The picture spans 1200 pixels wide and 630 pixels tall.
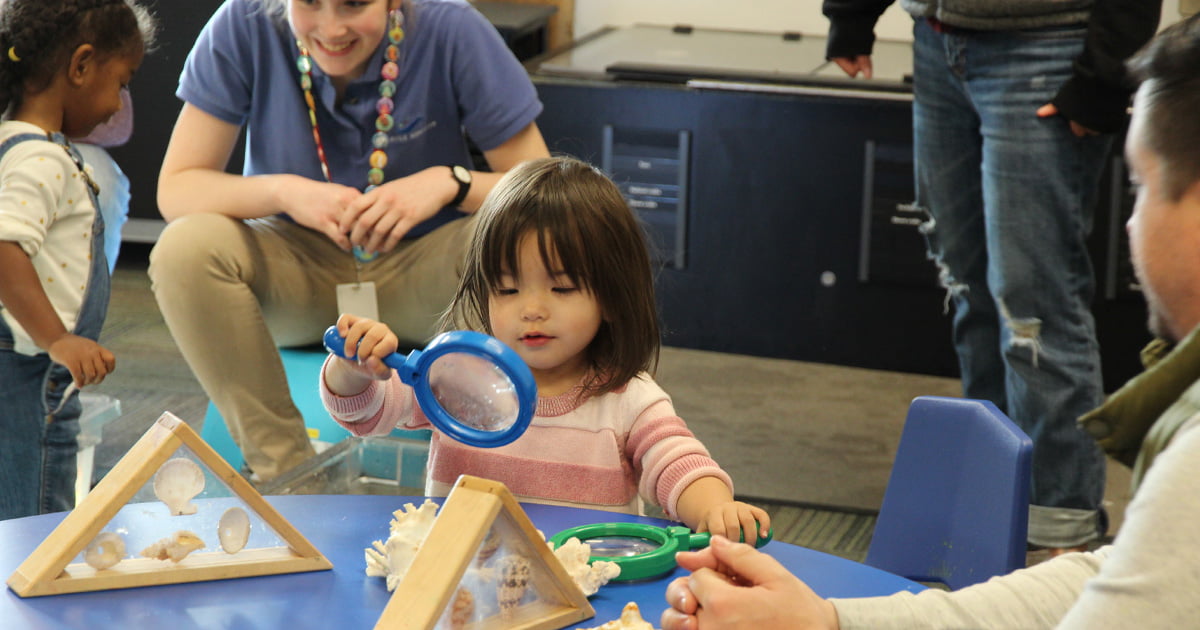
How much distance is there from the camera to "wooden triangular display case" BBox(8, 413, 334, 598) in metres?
1.00

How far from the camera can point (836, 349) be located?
3.22 m

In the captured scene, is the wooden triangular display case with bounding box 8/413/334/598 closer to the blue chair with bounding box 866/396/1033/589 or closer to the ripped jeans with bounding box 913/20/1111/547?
the blue chair with bounding box 866/396/1033/589

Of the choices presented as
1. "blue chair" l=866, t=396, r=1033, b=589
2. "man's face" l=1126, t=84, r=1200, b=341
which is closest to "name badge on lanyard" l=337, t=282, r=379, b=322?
"blue chair" l=866, t=396, r=1033, b=589

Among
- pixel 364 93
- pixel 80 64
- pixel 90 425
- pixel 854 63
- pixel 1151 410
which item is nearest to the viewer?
pixel 1151 410

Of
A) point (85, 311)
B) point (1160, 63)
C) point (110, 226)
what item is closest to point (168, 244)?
point (110, 226)

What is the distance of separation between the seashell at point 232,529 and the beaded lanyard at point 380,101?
1.10 m

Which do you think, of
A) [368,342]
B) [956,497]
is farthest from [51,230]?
[956,497]

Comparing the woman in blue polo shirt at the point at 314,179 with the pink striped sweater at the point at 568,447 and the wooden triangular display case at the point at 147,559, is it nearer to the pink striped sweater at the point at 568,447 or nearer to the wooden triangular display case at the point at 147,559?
the pink striped sweater at the point at 568,447

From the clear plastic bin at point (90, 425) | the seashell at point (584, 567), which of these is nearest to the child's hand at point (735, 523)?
the seashell at point (584, 567)

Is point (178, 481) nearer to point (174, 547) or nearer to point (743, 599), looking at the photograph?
point (174, 547)

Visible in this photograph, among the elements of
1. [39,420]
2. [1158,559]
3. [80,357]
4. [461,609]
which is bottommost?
[39,420]

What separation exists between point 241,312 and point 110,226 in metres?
0.23

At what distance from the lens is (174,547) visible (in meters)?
1.05

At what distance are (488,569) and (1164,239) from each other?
50 cm
